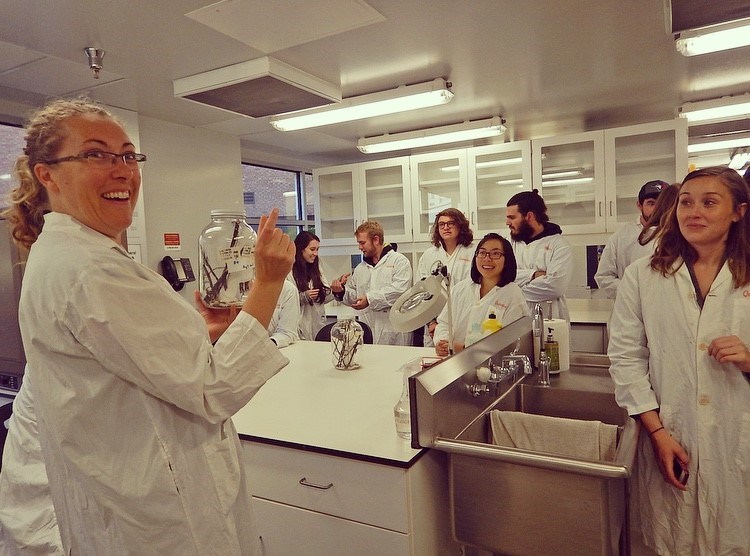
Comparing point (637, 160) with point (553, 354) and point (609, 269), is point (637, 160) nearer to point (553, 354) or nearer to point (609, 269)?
point (609, 269)

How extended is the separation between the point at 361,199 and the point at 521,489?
13.1 feet

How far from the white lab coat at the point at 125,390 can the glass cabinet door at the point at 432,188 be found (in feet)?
12.7

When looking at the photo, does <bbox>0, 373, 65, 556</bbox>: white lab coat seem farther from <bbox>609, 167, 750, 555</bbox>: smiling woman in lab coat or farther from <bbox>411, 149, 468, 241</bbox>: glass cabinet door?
<bbox>411, 149, 468, 241</bbox>: glass cabinet door

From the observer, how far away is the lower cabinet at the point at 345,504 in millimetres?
1230

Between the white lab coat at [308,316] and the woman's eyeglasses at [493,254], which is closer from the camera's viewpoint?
the woman's eyeglasses at [493,254]

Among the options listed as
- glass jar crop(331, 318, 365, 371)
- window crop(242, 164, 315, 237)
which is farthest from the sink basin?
window crop(242, 164, 315, 237)

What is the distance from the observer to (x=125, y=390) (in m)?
0.88

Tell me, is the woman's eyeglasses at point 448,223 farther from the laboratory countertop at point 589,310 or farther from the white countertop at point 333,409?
the white countertop at point 333,409

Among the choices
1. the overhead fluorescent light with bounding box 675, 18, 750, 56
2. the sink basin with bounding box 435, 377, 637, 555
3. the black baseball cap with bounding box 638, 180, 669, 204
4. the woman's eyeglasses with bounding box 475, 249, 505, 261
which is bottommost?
the sink basin with bounding box 435, 377, 637, 555

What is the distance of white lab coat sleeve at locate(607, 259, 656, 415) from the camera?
1383mm

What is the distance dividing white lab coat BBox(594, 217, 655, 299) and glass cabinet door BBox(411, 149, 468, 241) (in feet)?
4.38

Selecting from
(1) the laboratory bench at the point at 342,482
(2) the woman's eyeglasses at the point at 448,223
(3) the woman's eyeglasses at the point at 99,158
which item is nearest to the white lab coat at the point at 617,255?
(2) the woman's eyeglasses at the point at 448,223

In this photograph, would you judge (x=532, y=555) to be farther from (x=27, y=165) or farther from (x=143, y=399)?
(x=27, y=165)

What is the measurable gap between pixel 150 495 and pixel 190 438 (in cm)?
11
